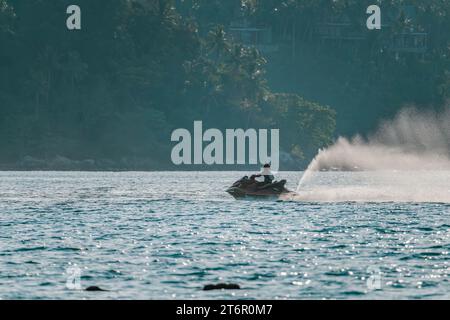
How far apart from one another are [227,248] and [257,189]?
1130 inches

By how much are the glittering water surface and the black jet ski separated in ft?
2.82

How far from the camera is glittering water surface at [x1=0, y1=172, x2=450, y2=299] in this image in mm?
41562

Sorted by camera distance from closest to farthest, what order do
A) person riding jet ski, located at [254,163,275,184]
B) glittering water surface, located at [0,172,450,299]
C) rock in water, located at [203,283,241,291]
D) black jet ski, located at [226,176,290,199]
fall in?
rock in water, located at [203,283,241,291], glittering water surface, located at [0,172,450,299], person riding jet ski, located at [254,163,275,184], black jet ski, located at [226,176,290,199]

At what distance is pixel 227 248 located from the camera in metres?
54.3

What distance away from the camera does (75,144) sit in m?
197

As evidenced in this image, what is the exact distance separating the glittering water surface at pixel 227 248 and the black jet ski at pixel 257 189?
2.82 ft

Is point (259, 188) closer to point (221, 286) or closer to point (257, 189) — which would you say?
point (257, 189)

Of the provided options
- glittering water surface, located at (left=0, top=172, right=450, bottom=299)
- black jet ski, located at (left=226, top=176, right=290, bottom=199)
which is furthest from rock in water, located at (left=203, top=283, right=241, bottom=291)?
black jet ski, located at (left=226, top=176, right=290, bottom=199)

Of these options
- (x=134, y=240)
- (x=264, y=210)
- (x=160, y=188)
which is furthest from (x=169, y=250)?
(x=160, y=188)

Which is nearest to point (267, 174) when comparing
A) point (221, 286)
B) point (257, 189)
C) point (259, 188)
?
point (259, 188)

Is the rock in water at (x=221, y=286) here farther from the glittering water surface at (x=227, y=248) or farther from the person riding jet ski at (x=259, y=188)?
the person riding jet ski at (x=259, y=188)

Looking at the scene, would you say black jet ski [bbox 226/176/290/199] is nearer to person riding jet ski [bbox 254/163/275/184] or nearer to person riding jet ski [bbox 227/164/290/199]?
person riding jet ski [bbox 227/164/290/199]
